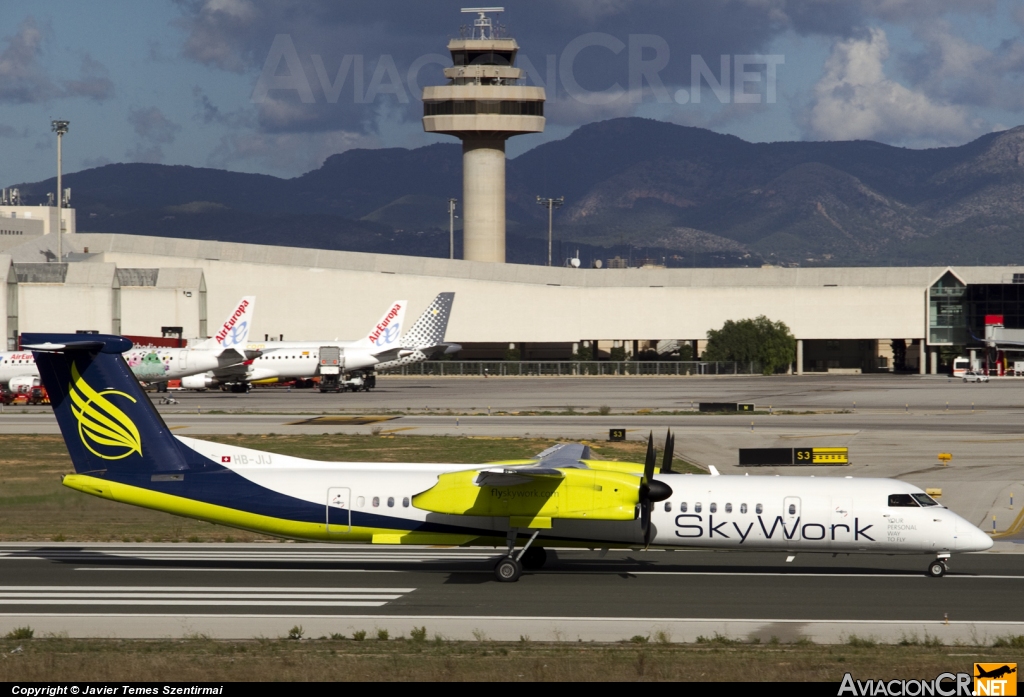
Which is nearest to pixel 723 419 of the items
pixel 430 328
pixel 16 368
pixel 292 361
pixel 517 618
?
pixel 430 328

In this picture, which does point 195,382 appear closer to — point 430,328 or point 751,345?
point 430,328

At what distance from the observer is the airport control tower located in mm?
163875

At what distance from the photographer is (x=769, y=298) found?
151 meters

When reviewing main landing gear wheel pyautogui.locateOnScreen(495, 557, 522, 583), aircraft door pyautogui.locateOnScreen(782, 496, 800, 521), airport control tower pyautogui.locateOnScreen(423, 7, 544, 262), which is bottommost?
main landing gear wheel pyautogui.locateOnScreen(495, 557, 522, 583)

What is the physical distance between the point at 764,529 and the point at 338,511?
10795 mm

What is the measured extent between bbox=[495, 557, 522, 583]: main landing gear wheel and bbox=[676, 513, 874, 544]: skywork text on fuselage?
13.6ft

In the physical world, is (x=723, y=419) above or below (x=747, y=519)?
below

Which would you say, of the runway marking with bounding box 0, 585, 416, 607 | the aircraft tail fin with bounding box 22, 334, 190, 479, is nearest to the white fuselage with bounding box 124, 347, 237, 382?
the aircraft tail fin with bounding box 22, 334, 190, 479

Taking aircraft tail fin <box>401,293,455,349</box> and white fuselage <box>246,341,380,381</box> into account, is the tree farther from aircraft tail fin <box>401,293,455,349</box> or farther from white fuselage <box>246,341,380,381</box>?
white fuselage <box>246,341,380,381</box>

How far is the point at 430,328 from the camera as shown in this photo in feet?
358

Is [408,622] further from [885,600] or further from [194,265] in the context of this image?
[194,265]

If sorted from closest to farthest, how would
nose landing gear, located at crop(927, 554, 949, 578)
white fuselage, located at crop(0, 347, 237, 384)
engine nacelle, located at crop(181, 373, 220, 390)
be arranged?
nose landing gear, located at crop(927, 554, 949, 578), white fuselage, located at crop(0, 347, 237, 384), engine nacelle, located at crop(181, 373, 220, 390)

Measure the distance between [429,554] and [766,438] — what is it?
111 ft

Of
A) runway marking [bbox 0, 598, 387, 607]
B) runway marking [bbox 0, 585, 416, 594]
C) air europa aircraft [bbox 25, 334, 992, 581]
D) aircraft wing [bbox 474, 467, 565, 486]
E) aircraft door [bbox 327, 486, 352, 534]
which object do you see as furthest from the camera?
aircraft door [bbox 327, 486, 352, 534]
